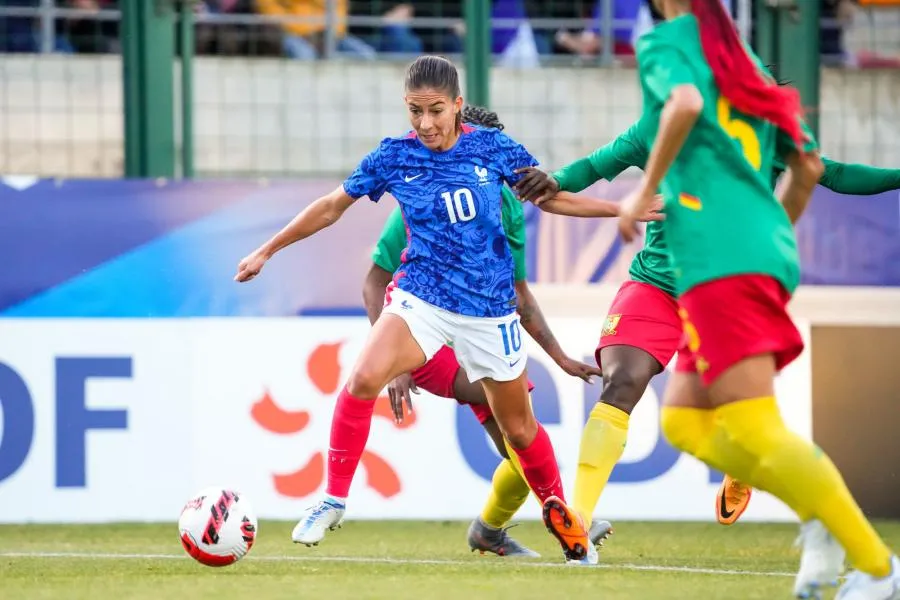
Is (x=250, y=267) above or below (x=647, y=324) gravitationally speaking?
above

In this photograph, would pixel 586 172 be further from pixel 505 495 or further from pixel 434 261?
pixel 505 495

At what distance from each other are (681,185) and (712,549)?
335cm

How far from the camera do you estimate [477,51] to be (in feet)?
34.0

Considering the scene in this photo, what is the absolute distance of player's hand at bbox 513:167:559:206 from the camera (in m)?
6.23

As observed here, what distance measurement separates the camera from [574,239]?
971 cm

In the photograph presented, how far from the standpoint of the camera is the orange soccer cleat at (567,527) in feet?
19.9

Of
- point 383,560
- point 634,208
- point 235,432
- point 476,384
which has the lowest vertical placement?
point 235,432

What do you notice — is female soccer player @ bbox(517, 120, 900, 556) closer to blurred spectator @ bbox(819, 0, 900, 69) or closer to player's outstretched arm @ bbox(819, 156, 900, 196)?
player's outstretched arm @ bbox(819, 156, 900, 196)

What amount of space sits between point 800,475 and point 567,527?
1586mm

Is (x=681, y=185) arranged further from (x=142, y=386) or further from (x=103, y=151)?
(x=103, y=151)

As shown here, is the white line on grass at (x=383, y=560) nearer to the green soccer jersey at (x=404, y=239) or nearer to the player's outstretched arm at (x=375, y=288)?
the player's outstretched arm at (x=375, y=288)

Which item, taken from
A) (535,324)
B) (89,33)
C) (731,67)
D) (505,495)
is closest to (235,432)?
(505,495)

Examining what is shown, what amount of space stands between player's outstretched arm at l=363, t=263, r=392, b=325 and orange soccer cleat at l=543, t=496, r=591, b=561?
4.61 feet

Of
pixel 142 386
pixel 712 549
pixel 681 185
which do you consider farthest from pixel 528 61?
pixel 681 185
